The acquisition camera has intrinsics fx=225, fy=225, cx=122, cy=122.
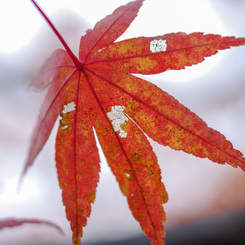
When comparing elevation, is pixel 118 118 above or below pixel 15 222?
above

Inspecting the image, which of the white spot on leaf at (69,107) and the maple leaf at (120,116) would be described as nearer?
the maple leaf at (120,116)

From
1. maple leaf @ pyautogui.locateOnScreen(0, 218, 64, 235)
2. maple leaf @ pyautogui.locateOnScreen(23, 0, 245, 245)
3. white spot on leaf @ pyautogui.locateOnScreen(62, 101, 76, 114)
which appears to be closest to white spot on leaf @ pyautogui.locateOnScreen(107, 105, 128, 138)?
maple leaf @ pyautogui.locateOnScreen(23, 0, 245, 245)

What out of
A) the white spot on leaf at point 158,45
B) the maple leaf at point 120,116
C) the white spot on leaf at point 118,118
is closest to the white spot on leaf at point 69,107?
the maple leaf at point 120,116

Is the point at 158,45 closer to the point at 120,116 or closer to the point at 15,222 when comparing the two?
the point at 120,116

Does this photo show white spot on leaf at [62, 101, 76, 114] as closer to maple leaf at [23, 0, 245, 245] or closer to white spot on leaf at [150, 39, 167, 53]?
maple leaf at [23, 0, 245, 245]

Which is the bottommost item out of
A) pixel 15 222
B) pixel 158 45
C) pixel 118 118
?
pixel 15 222

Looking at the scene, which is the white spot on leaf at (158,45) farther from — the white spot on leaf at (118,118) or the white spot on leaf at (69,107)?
the white spot on leaf at (69,107)

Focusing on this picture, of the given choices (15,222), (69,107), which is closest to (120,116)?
(69,107)
